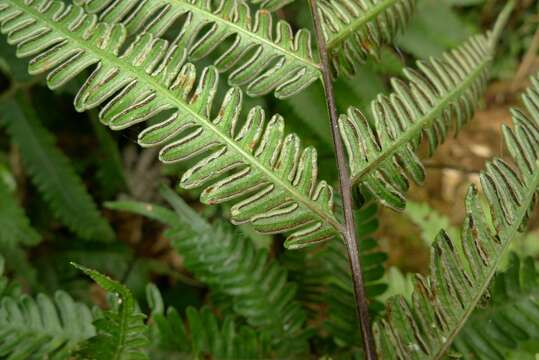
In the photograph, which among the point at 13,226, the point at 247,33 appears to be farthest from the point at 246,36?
the point at 13,226

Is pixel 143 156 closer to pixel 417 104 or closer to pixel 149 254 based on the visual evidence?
pixel 149 254

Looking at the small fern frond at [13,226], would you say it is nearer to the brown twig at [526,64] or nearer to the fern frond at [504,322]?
the fern frond at [504,322]

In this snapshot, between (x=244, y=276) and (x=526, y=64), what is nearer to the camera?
(x=244, y=276)

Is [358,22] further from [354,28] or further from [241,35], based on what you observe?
[241,35]

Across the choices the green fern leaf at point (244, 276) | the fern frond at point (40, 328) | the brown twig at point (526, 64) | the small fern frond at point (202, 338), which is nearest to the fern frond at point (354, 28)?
the green fern leaf at point (244, 276)

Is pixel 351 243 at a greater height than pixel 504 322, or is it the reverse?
pixel 351 243

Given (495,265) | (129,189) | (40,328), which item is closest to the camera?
(495,265)

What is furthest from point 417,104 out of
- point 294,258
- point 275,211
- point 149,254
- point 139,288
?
point 149,254
